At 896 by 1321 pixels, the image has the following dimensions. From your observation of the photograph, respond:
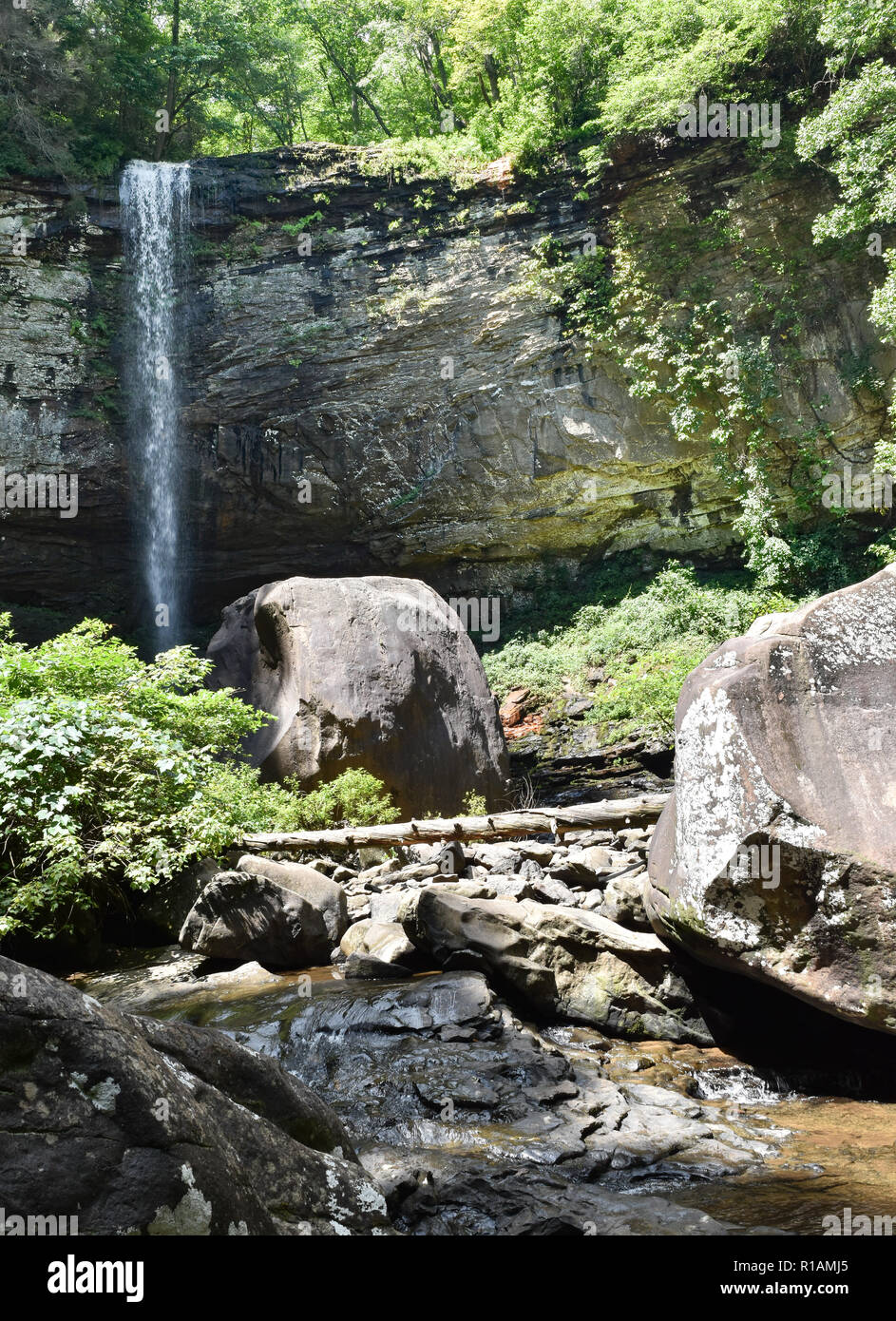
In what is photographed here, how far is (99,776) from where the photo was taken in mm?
6910

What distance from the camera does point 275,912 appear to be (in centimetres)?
659

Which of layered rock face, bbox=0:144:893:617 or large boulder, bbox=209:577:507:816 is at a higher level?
layered rock face, bbox=0:144:893:617

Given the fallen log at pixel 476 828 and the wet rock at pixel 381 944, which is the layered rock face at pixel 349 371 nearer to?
the fallen log at pixel 476 828

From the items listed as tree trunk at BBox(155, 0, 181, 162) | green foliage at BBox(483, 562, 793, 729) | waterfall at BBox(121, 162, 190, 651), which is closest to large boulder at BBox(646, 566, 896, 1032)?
green foliage at BBox(483, 562, 793, 729)

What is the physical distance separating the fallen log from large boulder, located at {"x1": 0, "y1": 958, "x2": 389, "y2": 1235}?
6.18 meters

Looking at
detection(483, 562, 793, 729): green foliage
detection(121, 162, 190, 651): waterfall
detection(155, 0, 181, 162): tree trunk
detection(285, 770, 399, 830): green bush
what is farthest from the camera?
detection(155, 0, 181, 162): tree trunk

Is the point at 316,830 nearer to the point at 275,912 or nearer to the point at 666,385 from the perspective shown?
the point at 275,912

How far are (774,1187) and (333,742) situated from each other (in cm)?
750

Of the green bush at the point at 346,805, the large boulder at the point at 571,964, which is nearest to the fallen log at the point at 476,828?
the green bush at the point at 346,805

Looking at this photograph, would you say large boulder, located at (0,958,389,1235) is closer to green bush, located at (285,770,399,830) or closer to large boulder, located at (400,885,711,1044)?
large boulder, located at (400,885,711,1044)

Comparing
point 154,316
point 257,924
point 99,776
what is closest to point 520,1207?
point 257,924

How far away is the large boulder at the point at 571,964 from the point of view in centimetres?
538

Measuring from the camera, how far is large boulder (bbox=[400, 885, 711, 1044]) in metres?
5.38
